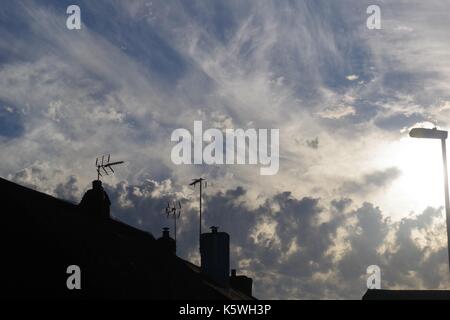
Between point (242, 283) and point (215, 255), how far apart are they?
1199cm

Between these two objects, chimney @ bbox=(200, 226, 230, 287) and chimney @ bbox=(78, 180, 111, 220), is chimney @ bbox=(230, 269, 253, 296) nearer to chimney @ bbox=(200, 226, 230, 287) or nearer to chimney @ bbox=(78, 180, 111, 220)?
chimney @ bbox=(200, 226, 230, 287)

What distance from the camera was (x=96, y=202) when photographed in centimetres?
2908

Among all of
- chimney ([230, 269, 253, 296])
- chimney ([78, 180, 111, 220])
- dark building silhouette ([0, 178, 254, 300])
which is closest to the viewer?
dark building silhouette ([0, 178, 254, 300])

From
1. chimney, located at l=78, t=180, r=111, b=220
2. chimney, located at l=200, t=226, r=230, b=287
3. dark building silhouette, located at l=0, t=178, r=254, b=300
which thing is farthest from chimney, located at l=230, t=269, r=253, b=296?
dark building silhouette, located at l=0, t=178, r=254, b=300

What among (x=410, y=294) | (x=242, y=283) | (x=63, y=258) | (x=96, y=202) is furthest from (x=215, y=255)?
(x=410, y=294)

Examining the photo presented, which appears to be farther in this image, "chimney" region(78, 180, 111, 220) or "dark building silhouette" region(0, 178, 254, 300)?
"chimney" region(78, 180, 111, 220)

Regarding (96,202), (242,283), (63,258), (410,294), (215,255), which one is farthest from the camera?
(410,294)

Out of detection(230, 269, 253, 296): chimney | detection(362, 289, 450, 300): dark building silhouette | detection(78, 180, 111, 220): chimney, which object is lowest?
detection(362, 289, 450, 300): dark building silhouette

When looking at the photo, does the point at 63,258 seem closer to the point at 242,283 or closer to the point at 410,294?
the point at 242,283

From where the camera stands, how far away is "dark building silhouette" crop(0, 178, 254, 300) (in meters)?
16.3

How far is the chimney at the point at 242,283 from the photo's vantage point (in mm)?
41812

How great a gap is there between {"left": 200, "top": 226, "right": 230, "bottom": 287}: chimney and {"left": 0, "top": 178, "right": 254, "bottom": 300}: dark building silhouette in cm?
585

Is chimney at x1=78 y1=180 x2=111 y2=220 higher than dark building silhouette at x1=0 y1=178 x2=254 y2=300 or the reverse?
higher
